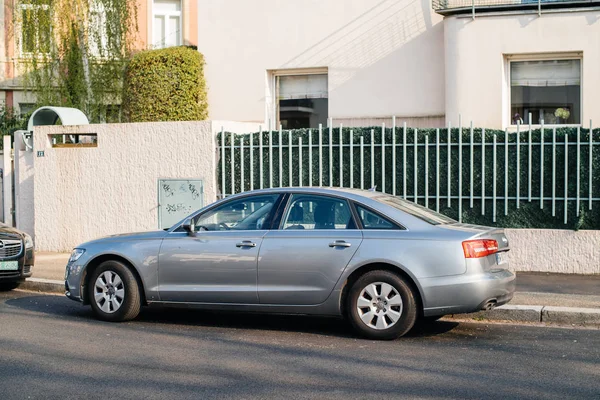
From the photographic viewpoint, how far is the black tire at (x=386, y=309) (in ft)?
28.1

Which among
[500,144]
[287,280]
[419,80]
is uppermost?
[419,80]

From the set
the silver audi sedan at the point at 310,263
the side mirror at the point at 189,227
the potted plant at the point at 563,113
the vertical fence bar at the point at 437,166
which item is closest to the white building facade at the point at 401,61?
the potted plant at the point at 563,113

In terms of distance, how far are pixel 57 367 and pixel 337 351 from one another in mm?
2554

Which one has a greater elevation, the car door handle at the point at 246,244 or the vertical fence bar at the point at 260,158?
the vertical fence bar at the point at 260,158

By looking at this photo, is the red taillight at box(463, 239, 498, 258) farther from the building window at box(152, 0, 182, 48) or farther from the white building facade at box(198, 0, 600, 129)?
the building window at box(152, 0, 182, 48)

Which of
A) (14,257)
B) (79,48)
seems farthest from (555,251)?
(79,48)

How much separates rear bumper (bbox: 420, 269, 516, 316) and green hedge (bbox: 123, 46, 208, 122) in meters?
10.9

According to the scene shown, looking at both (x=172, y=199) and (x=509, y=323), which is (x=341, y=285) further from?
(x=172, y=199)

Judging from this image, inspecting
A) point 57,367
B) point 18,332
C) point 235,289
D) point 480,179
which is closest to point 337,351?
point 235,289

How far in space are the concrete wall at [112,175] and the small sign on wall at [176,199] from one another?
0.11 metres

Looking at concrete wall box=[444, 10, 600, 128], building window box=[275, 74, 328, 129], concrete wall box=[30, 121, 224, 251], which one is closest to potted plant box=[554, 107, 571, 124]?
concrete wall box=[444, 10, 600, 128]

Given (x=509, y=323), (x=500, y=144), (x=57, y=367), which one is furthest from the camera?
(x=500, y=144)

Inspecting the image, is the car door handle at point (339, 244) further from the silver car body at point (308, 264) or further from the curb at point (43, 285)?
the curb at point (43, 285)

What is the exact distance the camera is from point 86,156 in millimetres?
16703
